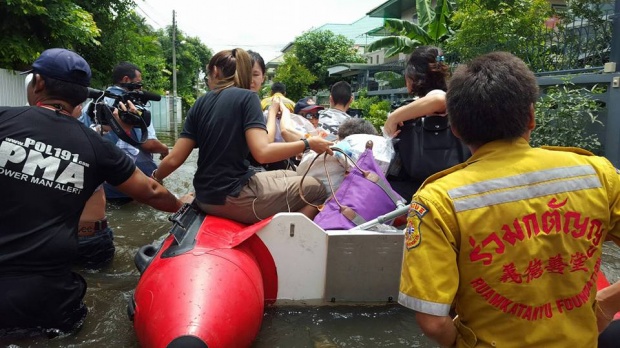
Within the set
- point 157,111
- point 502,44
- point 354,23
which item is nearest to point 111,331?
point 502,44

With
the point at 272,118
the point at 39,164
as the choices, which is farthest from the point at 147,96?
the point at 39,164

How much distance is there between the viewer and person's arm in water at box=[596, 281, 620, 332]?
1484mm

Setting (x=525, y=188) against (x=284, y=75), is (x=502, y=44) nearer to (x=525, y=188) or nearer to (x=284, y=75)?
(x=525, y=188)

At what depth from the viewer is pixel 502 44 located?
29.1ft

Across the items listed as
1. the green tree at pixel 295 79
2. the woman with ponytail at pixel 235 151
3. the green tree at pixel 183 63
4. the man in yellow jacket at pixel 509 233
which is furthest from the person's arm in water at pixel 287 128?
the green tree at pixel 183 63

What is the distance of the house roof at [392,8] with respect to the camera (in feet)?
73.4

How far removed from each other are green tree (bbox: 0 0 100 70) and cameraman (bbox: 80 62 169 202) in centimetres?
526

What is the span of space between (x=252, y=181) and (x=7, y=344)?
1.66 meters

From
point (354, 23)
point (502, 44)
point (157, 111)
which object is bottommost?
point (157, 111)

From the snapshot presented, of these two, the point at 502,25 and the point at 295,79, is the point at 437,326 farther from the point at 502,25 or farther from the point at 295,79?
the point at 295,79

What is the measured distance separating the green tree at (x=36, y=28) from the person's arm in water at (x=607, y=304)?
10.4 metres

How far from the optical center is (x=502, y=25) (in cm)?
914

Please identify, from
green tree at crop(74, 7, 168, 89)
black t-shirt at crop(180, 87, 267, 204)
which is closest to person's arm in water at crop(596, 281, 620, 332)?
black t-shirt at crop(180, 87, 267, 204)

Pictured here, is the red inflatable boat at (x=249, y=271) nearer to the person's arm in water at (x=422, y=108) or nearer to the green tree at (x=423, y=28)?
the person's arm in water at (x=422, y=108)
